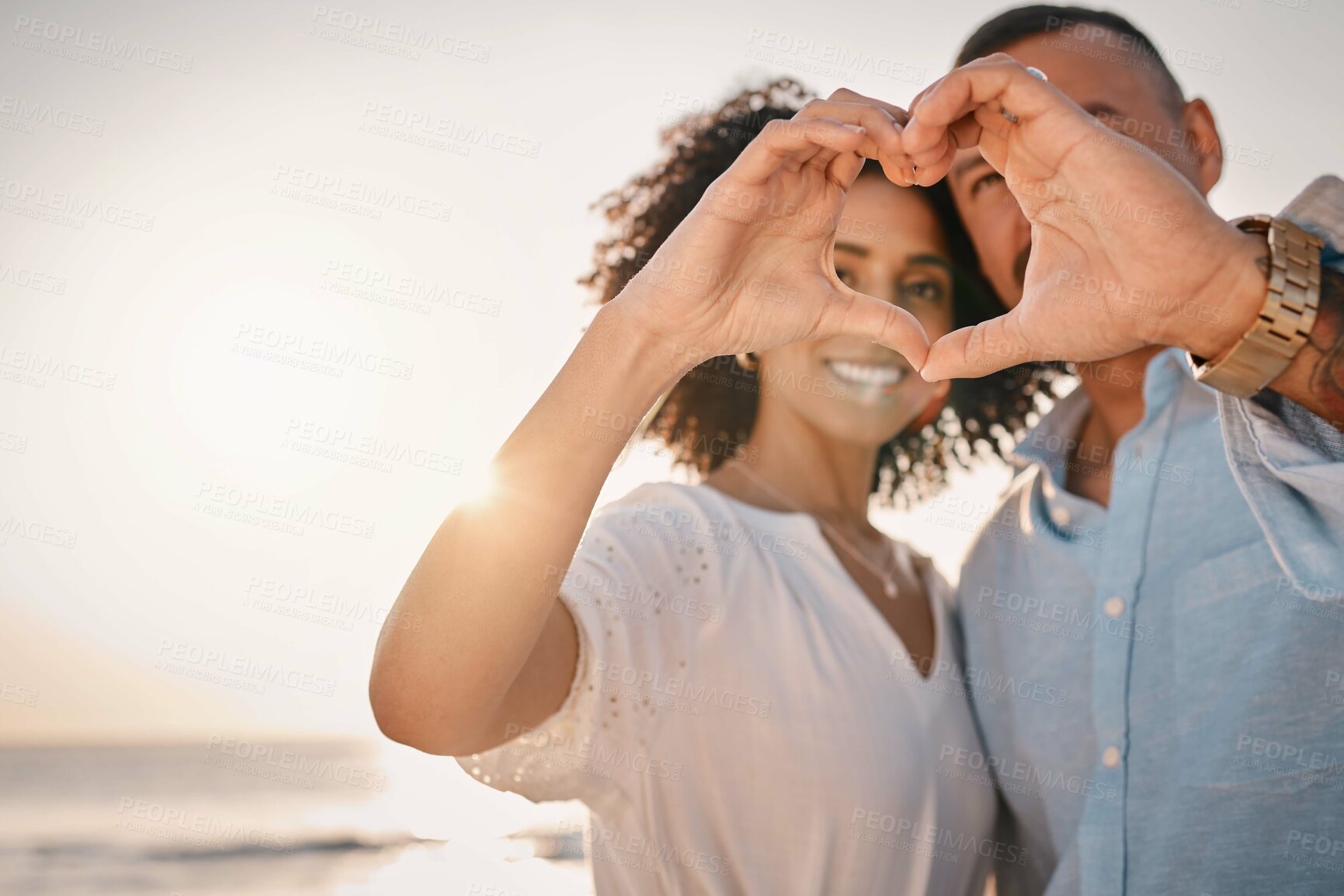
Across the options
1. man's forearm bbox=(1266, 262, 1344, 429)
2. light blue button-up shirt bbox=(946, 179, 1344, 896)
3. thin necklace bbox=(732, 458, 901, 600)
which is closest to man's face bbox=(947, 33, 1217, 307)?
light blue button-up shirt bbox=(946, 179, 1344, 896)

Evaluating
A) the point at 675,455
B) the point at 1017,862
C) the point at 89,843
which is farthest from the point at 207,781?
the point at 1017,862

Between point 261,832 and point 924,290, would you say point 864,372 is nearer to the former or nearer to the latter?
point 924,290

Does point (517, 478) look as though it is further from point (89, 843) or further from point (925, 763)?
point (89, 843)

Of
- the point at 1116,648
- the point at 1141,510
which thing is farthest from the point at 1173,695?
the point at 1141,510

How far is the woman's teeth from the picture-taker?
3.13 m

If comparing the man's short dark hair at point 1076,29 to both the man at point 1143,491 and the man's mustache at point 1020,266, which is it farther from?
the man's mustache at point 1020,266

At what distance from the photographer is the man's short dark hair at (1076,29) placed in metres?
2.94

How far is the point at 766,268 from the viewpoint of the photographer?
180cm

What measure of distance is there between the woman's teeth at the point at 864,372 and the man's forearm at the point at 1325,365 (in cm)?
162

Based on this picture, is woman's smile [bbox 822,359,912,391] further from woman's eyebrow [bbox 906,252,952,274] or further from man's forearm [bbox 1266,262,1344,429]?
man's forearm [bbox 1266,262,1344,429]

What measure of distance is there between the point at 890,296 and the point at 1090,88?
0.90m

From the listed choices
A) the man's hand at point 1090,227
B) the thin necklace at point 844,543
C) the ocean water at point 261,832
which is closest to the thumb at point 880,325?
the man's hand at point 1090,227

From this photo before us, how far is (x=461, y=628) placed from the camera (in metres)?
1.59

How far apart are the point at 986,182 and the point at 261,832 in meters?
14.9
